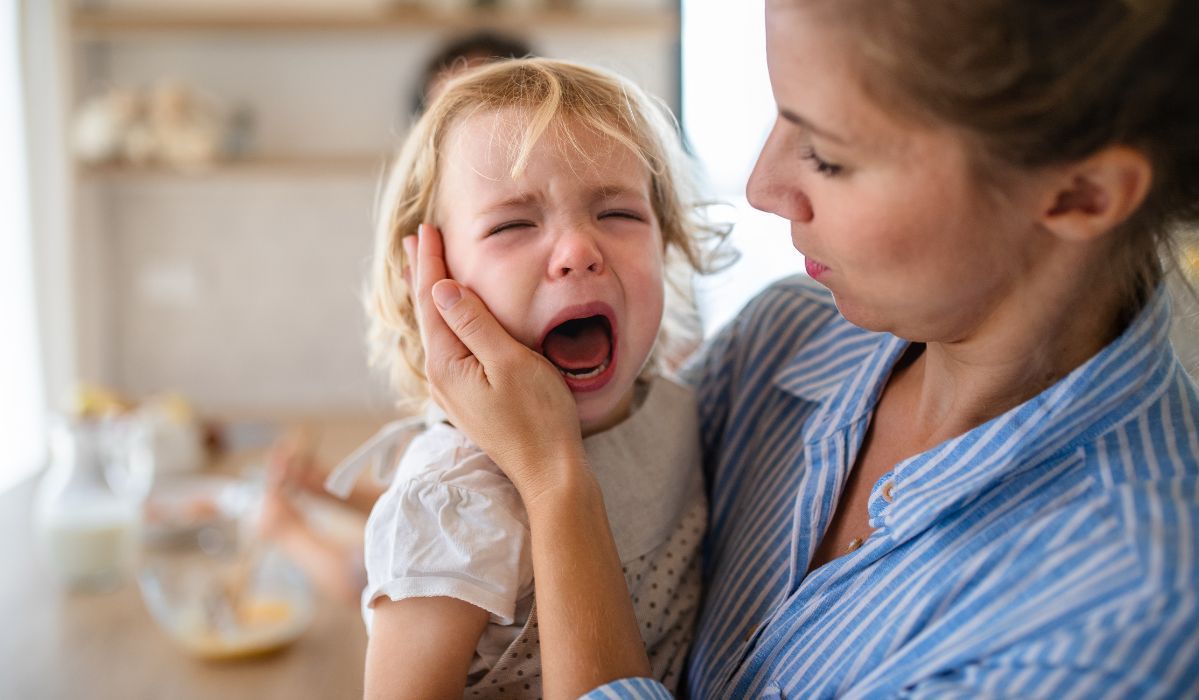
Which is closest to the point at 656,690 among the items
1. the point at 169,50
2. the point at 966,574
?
the point at 966,574

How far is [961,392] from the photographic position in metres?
0.83

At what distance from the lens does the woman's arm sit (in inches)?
29.1

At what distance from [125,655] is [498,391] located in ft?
3.77

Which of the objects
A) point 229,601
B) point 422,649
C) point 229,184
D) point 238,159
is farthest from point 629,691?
point 229,184

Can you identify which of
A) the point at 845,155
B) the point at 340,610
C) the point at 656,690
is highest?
the point at 845,155

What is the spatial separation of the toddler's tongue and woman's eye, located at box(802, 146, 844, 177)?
0.97 ft

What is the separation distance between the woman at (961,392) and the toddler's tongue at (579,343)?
0.07m

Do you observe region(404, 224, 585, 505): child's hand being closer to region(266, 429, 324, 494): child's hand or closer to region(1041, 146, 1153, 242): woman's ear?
region(1041, 146, 1153, 242): woman's ear

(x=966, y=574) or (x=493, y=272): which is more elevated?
(x=493, y=272)

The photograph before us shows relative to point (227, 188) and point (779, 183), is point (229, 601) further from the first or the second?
point (227, 188)

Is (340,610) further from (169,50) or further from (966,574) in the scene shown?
(169,50)

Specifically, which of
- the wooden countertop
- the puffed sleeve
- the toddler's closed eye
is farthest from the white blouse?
the wooden countertop

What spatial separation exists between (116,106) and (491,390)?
295cm

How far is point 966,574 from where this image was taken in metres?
0.68
